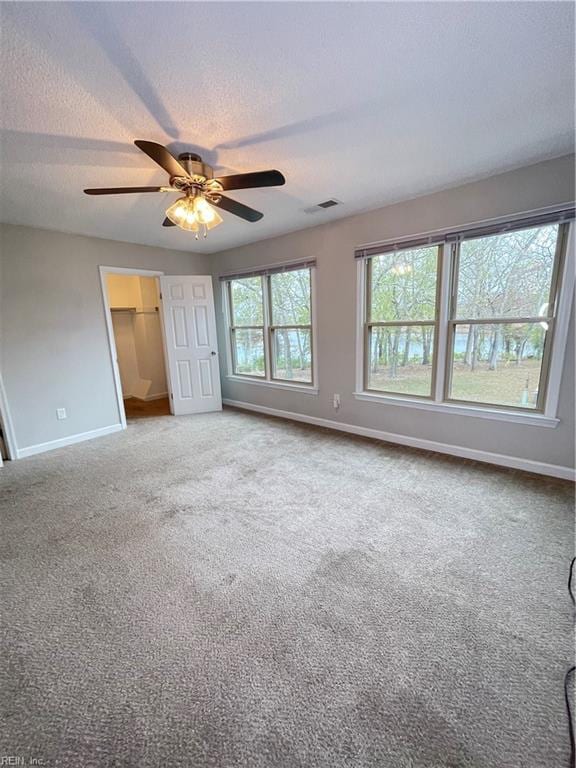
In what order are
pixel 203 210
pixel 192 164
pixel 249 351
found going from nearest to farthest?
pixel 192 164, pixel 203 210, pixel 249 351

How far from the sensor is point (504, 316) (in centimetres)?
258

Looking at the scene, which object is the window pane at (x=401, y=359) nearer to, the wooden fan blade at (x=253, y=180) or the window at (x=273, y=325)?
the window at (x=273, y=325)

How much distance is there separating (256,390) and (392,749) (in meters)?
3.95

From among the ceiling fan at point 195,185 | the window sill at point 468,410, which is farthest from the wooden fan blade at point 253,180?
the window sill at point 468,410

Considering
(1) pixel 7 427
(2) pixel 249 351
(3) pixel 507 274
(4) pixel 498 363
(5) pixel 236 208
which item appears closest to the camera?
(5) pixel 236 208

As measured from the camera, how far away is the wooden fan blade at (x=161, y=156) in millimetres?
1434

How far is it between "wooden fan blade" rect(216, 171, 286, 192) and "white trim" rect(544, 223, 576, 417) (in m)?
2.17

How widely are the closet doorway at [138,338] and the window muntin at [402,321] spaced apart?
12.3 feet

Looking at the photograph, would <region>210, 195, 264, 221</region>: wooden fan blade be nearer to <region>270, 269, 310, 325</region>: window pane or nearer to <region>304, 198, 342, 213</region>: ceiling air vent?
<region>304, 198, 342, 213</region>: ceiling air vent

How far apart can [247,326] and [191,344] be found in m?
0.89

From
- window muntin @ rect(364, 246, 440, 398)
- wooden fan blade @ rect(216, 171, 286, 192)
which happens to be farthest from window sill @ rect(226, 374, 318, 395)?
wooden fan blade @ rect(216, 171, 286, 192)

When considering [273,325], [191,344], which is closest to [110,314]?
[191,344]

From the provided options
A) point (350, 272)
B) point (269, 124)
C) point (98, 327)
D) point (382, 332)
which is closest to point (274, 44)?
point (269, 124)

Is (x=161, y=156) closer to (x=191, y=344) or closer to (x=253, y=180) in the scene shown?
(x=253, y=180)
